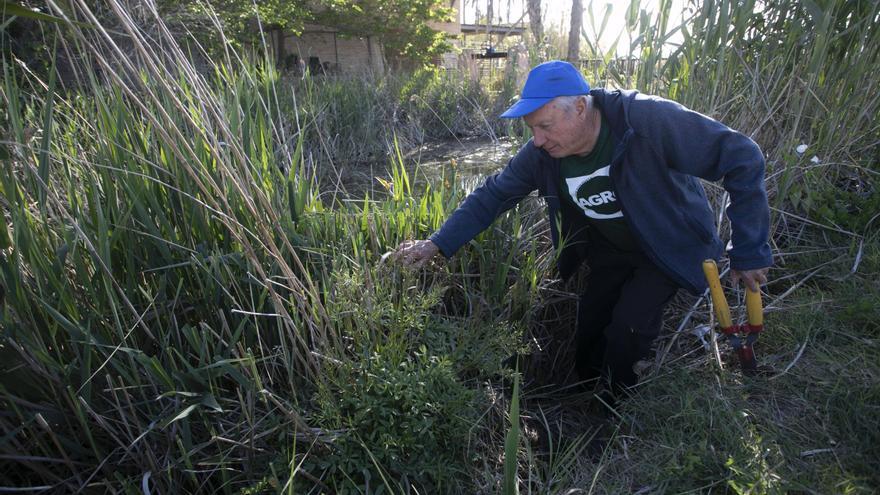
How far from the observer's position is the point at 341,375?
1.62 m

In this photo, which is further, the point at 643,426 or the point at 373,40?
the point at 373,40

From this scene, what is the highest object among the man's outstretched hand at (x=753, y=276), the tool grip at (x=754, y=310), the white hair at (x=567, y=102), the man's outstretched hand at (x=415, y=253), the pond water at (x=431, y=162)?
the white hair at (x=567, y=102)

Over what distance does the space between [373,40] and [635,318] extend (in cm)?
1595

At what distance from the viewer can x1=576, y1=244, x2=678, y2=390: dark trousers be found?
224 centimetres

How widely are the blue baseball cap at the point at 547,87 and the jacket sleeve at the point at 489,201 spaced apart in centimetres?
37

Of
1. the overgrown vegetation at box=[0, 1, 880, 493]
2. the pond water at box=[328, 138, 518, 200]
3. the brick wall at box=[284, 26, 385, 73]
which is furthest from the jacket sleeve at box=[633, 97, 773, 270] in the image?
the brick wall at box=[284, 26, 385, 73]

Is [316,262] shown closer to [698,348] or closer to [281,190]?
[281,190]

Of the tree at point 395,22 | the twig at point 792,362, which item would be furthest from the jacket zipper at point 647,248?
the tree at point 395,22

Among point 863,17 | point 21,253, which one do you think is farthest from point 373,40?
point 21,253

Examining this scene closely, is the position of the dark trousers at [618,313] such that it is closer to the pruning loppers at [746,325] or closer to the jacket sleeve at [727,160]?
the pruning loppers at [746,325]

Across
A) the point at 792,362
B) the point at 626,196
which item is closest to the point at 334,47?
the point at 626,196

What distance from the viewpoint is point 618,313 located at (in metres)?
2.27

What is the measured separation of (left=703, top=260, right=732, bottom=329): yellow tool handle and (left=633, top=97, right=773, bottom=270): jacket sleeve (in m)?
0.11

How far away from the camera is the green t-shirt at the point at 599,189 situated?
87.2 inches
